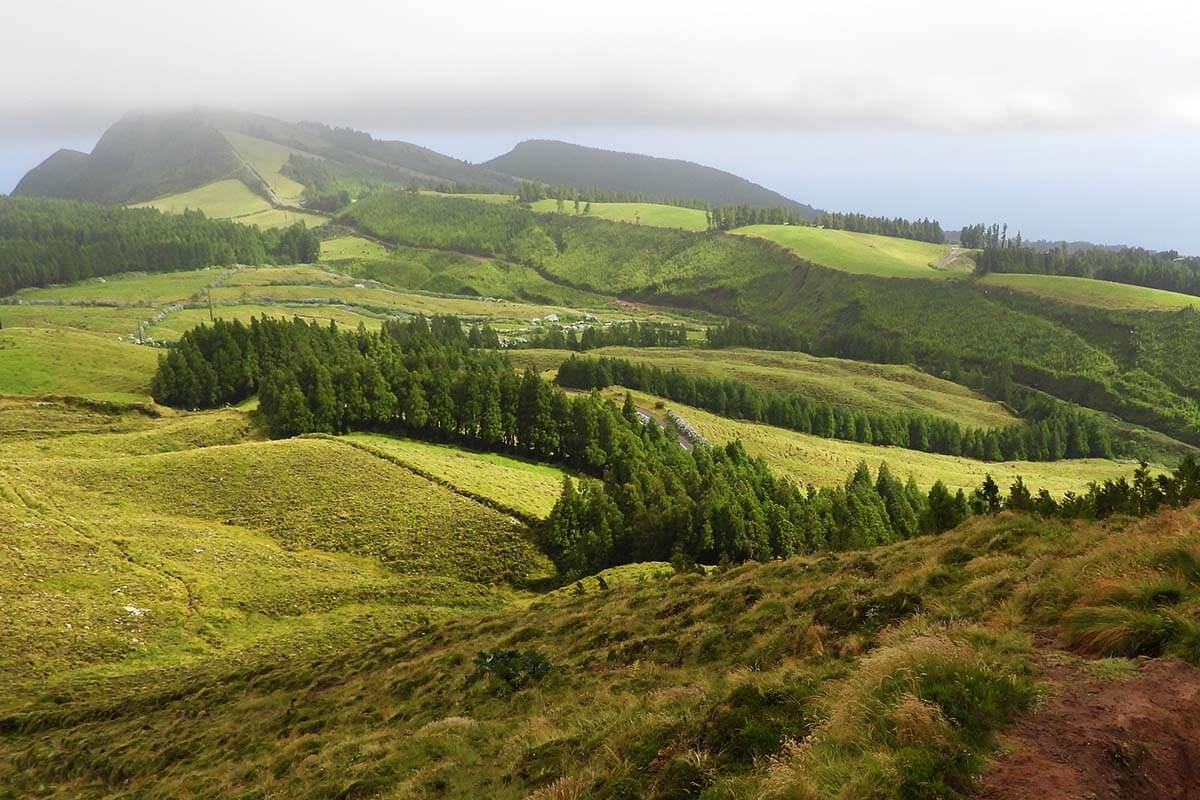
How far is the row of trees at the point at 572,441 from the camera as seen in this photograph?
7638 cm

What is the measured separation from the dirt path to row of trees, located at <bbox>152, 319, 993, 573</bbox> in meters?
41.5

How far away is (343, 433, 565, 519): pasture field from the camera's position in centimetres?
8456

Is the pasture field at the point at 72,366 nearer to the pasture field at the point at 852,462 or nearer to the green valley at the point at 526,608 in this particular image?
the green valley at the point at 526,608

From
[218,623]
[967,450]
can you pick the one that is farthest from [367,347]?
[967,450]

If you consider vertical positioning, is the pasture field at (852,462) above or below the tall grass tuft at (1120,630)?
below

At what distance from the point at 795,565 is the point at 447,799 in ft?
84.7

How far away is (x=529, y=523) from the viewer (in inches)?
3125

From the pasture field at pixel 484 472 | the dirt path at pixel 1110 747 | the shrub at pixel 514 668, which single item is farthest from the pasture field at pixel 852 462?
the dirt path at pixel 1110 747

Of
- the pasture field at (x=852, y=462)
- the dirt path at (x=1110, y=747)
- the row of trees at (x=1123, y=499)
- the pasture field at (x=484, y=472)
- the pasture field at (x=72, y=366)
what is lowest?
the pasture field at (x=852, y=462)

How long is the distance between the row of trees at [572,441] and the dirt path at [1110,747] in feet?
136

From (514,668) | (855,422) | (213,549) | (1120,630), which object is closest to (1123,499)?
(1120,630)

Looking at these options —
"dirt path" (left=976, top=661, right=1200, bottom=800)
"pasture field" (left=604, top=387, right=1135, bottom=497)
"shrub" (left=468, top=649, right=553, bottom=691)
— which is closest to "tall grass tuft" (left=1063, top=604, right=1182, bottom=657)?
"dirt path" (left=976, top=661, right=1200, bottom=800)

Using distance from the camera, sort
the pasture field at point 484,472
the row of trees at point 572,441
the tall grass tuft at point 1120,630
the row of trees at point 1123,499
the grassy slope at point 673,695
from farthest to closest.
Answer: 1. the pasture field at point 484,472
2. the row of trees at point 572,441
3. the row of trees at point 1123,499
4. the tall grass tuft at point 1120,630
5. the grassy slope at point 673,695

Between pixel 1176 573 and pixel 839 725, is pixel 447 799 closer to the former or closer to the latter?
pixel 839 725
